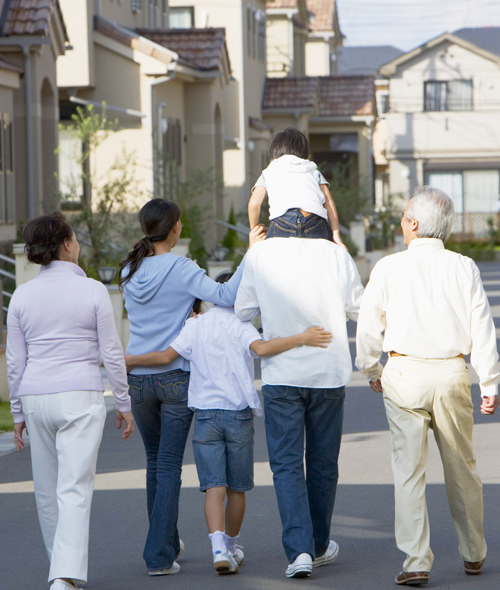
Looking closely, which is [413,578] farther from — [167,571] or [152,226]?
[152,226]

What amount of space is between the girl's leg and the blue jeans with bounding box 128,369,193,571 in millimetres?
167

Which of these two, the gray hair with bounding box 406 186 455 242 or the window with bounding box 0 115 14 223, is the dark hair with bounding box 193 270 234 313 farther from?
the window with bounding box 0 115 14 223

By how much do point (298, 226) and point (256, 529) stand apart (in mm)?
2026

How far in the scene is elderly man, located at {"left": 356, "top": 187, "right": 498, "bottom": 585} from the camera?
4.69 metres

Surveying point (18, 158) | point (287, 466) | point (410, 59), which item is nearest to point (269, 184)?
point (287, 466)

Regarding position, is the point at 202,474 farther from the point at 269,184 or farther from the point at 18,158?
the point at 18,158

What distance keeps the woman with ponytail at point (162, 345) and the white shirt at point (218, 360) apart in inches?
2.9

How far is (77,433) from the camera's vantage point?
14.7 feet

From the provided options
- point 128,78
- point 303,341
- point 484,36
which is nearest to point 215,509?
point 303,341

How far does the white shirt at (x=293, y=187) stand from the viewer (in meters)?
4.95

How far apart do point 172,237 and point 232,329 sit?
587mm

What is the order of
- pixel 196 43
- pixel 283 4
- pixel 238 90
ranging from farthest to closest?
pixel 283 4, pixel 238 90, pixel 196 43

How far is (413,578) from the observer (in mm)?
4672

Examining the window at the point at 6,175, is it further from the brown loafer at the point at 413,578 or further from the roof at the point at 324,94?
the roof at the point at 324,94
